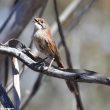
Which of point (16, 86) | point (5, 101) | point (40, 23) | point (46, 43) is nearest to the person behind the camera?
point (5, 101)

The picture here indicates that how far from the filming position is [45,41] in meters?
2.82

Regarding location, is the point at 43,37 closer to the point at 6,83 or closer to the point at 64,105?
the point at 6,83

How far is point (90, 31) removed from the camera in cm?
809

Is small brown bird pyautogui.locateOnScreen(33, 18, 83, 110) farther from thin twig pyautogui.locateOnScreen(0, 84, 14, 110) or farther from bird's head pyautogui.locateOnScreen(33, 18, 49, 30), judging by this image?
thin twig pyautogui.locateOnScreen(0, 84, 14, 110)

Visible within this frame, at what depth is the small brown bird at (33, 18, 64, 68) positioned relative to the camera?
2686mm

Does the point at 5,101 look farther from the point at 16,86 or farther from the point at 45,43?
the point at 45,43

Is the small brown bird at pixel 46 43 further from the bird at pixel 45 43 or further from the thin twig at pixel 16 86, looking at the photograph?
the thin twig at pixel 16 86

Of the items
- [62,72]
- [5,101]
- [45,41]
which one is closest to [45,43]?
[45,41]

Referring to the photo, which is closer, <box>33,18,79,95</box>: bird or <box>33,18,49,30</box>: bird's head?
<box>33,18,79,95</box>: bird

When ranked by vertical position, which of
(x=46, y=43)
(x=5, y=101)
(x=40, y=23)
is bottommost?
(x=5, y=101)

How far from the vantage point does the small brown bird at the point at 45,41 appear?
2.69 m

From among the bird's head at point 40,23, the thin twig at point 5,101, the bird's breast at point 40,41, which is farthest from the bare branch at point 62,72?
the bird's head at point 40,23

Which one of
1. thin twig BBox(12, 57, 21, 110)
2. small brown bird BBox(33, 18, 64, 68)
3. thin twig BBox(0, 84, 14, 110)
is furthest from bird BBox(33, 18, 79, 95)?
thin twig BBox(0, 84, 14, 110)

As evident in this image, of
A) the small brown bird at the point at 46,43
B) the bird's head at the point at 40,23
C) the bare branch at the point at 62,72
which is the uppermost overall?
the bird's head at the point at 40,23
